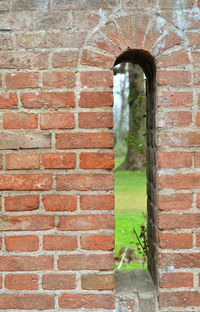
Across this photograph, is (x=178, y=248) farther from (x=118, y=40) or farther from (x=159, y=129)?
(x=118, y=40)

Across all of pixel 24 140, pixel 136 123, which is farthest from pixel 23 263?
pixel 136 123

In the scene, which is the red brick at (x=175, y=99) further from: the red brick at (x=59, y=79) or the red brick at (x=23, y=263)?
the red brick at (x=23, y=263)

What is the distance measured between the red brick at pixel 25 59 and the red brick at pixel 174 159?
2.48 feet

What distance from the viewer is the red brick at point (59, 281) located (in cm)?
200

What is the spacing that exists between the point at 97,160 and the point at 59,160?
0.19 metres

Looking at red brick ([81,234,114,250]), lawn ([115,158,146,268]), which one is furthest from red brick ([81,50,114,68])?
lawn ([115,158,146,268])

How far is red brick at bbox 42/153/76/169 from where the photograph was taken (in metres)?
1.97

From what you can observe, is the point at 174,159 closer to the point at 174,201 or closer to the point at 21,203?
the point at 174,201

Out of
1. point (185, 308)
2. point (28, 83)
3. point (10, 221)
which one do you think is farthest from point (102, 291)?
point (28, 83)

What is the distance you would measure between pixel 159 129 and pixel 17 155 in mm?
742

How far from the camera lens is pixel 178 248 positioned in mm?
1975

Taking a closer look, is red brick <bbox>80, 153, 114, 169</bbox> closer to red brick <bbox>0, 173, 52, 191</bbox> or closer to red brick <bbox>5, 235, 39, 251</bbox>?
red brick <bbox>0, 173, 52, 191</bbox>

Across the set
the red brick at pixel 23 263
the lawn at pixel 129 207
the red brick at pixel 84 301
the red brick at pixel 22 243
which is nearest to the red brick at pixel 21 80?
the red brick at pixel 22 243

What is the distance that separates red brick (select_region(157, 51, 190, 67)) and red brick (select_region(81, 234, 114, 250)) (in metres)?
0.93
